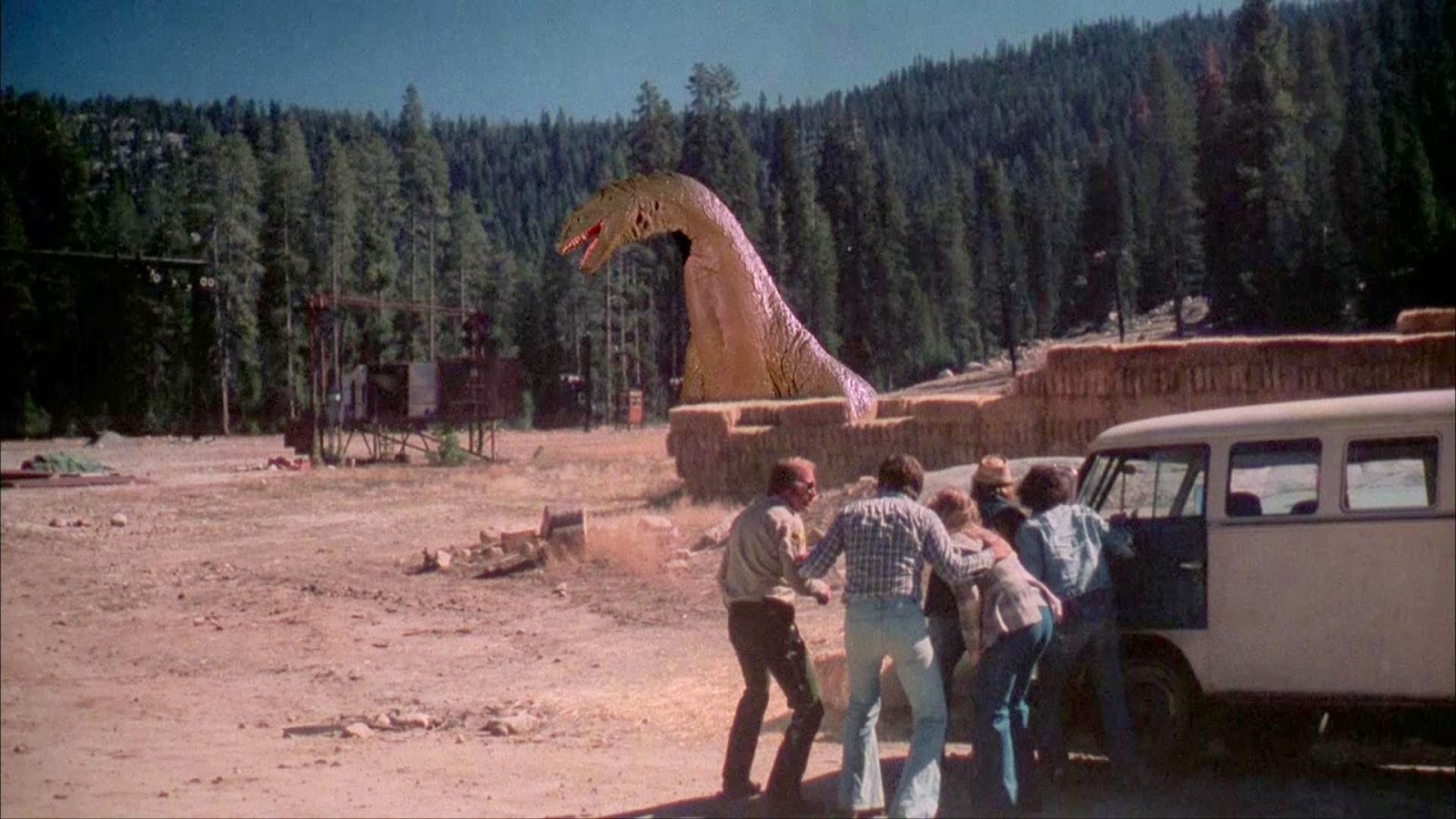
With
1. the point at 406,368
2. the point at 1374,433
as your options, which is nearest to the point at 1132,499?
the point at 1374,433

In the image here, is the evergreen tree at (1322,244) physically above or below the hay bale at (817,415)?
above

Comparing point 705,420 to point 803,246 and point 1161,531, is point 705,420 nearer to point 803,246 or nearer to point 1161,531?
point 803,246

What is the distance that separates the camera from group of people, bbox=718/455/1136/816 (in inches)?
258

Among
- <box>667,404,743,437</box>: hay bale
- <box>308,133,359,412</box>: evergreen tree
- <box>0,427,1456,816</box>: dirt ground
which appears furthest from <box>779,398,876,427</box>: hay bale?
<box>308,133,359,412</box>: evergreen tree

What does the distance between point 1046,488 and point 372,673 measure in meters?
5.90

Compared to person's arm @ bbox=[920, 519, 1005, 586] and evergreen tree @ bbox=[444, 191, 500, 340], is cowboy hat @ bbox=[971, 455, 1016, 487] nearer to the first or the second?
person's arm @ bbox=[920, 519, 1005, 586]

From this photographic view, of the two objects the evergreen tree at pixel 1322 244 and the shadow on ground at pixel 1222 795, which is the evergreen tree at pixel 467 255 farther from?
the evergreen tree at pixel 1322 244

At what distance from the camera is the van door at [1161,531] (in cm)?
718

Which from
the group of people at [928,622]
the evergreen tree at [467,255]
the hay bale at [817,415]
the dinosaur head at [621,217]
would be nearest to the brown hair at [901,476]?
the group of people at [928,622]

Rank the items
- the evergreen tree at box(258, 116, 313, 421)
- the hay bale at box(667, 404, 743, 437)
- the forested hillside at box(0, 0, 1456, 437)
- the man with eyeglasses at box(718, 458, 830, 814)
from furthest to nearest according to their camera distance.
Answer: the hay bale at box(667, 404, 743, 437), the evergreen tree at box(258, 116, 313, 421), the forested hillside at box(0, 0, 1456, 437), the man with eyeglasses at box(718, 458, 830, 814)

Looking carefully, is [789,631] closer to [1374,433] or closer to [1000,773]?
[1000,773]

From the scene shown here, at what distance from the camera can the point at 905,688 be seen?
261 inches

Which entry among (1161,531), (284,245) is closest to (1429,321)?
(1161,531)

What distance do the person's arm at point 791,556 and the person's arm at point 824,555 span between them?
3 cm
